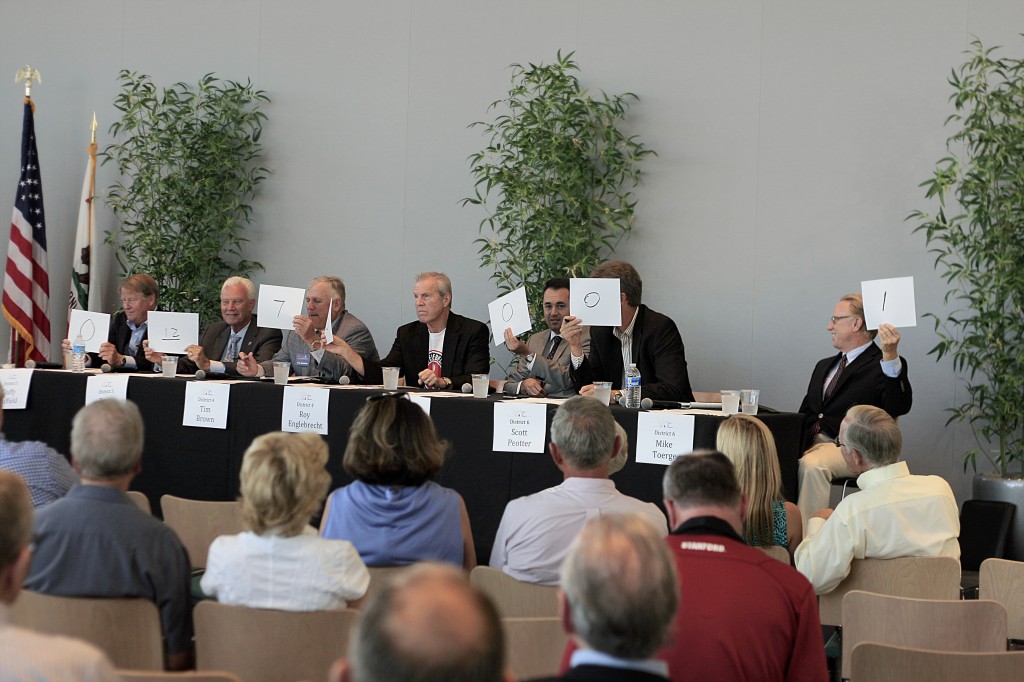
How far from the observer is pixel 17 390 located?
4.77m

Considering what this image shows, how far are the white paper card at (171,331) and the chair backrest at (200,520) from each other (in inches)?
68.3

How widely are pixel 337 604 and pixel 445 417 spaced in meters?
1.96

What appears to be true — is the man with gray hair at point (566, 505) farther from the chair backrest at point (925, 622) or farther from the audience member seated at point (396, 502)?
the chair backrest at point (925, 622)

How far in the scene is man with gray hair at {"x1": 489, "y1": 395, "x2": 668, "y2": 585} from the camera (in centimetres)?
277

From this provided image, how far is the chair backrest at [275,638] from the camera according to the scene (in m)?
2.11

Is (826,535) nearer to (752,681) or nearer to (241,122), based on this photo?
(752,681)

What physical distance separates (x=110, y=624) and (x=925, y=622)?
1.79 meters

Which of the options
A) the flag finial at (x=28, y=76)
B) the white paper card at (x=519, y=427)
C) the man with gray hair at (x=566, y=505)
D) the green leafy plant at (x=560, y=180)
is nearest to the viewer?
the man with gray hair at (x=566, y=505)

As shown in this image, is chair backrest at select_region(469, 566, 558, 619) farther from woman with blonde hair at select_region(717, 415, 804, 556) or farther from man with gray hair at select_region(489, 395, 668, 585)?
woman with blonde hair at select_region(717, 415, 804, 556)

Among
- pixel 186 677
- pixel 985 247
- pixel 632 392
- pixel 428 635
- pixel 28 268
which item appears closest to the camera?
pixel 428 635

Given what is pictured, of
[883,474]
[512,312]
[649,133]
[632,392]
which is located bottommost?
[883,474]

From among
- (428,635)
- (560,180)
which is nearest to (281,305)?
(560,180)

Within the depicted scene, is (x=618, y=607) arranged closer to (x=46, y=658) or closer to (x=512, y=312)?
(x=46, y=658)

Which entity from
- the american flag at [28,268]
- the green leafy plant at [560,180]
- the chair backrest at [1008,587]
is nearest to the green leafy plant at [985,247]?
the green leafy plant at [560,180]
